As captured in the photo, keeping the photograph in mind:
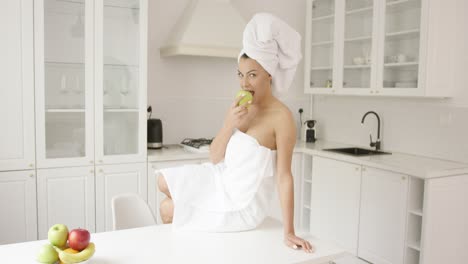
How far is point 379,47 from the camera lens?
143 inches

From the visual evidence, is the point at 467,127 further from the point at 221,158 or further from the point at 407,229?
the point at 221,158

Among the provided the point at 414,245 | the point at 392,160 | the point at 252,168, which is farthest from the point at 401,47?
the point at 252,168

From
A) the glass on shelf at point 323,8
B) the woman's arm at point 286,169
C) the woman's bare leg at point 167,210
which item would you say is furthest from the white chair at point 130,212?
the glass on shelf at point 323,8

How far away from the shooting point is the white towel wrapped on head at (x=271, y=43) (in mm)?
1903

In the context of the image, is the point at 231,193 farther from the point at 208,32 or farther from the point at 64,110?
the point at 208,32

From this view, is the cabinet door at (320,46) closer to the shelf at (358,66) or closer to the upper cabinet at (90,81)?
the shelf at (358,66)

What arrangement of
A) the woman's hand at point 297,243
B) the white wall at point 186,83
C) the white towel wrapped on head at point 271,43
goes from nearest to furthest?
the woman's hand at point 297,243
the white towel wrapped on head at point 271,43
the white wall at point 186,83

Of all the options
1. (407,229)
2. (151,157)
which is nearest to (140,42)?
(151,157)

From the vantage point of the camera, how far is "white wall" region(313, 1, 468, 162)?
338cm

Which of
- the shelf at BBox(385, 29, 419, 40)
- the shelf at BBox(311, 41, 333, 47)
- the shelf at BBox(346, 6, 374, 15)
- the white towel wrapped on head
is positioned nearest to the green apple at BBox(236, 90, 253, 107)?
the white towel wrapped on head

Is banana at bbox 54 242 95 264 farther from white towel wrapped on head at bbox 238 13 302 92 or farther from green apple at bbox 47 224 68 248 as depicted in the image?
white towel wrapped on head at bbox 238 13 302 92

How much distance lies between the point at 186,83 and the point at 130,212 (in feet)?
6.29

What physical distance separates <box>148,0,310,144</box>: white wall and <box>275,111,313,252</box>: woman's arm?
2.21 meters

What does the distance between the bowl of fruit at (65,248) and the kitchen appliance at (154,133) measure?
7.06 feet
